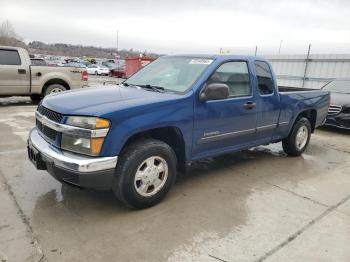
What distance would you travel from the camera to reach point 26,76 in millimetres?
10281

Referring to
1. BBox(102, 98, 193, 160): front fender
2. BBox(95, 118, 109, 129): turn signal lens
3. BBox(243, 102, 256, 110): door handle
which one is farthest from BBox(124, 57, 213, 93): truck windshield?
BBox(95, 118, 109, 129): turn signal lens

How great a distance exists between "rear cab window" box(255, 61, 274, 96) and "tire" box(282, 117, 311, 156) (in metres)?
1.18

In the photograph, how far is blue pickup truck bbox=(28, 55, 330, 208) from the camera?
131 inches

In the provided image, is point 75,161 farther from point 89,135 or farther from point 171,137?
point 171,137

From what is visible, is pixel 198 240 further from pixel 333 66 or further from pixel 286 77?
pixel 286 77

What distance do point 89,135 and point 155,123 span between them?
747mm

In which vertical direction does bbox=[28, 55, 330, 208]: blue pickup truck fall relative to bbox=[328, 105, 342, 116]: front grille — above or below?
above

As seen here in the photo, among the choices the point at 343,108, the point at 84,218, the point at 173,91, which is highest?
the point at 173,91

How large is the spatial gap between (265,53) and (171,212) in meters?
16.9

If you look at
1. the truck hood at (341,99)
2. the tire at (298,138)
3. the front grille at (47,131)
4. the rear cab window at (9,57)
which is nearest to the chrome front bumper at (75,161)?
the front grille at (47,131)

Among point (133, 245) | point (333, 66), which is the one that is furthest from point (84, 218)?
point (333, 66)

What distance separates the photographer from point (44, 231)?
129 inches

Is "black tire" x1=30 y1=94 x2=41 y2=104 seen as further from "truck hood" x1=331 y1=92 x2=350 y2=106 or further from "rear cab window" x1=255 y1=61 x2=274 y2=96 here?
"truck hood" x1=331 y1=92 x2=350 y2=106

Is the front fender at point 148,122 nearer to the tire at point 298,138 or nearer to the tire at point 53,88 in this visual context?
the tire at point 298,138
